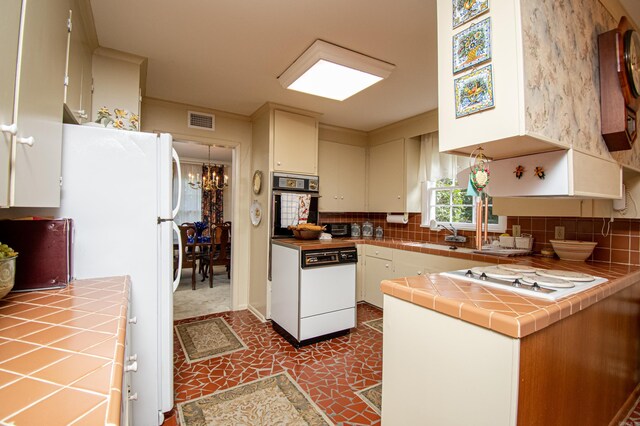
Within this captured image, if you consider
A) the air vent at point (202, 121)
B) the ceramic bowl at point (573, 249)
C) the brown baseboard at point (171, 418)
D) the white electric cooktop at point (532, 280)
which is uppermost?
the air vent at point (202, 121)

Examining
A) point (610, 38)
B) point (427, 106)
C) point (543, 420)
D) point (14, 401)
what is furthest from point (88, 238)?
point (427, 106)

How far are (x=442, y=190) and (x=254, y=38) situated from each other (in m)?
2.88

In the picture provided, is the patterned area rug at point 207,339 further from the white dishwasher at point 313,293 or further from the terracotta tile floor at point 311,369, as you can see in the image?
the white dishwasher at point 313,293

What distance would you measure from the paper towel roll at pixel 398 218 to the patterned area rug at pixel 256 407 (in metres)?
2.60

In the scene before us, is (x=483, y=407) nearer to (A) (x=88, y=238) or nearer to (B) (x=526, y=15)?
(B) (x=526, y=15)

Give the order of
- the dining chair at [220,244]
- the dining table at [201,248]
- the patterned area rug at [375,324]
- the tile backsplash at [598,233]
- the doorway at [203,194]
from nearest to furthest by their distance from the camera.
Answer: the tile backsplash at [598,233], the patterned area rug at [375,324], the dining table at [201,248], the dining chair at [220,244], the doorway at [203,194]

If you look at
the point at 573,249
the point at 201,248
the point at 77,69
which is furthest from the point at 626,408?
the point at 201,248

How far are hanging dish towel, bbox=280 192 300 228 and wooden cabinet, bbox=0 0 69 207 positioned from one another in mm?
2101

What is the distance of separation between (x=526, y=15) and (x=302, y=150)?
2.64 meters

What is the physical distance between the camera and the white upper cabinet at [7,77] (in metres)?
0.74

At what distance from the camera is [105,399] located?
588 mm

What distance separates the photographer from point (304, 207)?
3508 mm

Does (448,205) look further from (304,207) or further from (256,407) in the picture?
(256,407)

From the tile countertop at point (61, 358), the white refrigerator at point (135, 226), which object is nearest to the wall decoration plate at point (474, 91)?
the tile countertop at point (61, 358)
